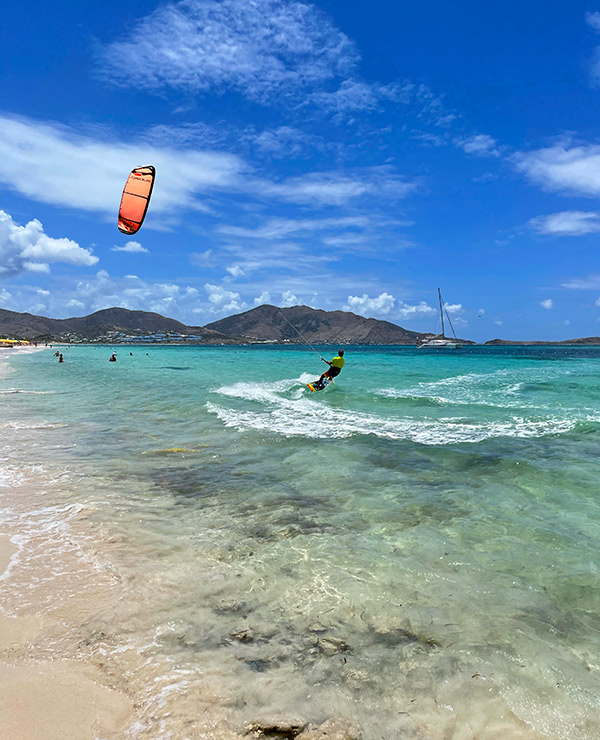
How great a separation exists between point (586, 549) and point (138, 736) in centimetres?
649

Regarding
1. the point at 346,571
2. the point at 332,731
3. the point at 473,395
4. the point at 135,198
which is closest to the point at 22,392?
the point at 135,198

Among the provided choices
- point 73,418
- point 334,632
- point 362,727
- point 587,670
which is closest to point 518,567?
point 587,670

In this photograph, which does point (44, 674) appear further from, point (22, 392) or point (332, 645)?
point (22, 392)

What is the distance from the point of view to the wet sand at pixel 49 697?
319 centimetres

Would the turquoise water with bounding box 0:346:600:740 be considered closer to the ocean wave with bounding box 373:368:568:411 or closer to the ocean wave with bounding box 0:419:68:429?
the ocean wave with bounding box 0:419:68:429

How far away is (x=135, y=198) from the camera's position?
14062 millimetres

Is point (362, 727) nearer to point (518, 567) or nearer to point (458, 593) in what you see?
point (458, 593)

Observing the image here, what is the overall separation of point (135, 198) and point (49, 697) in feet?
44.9

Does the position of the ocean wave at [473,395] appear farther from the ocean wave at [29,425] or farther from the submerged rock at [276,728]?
the submerged rock at [276,728]

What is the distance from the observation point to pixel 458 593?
5398 millimetres

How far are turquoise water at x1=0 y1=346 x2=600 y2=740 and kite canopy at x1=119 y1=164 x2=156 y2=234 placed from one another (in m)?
6.64

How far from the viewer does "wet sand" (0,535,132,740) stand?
3.19 m

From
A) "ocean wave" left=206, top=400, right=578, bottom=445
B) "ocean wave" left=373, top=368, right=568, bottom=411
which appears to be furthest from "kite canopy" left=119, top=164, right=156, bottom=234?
"ocean wave" left=373, top=368, right=568, bottom=411

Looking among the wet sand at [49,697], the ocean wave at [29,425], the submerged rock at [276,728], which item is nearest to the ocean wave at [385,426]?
the ocean wave at [29,425]
